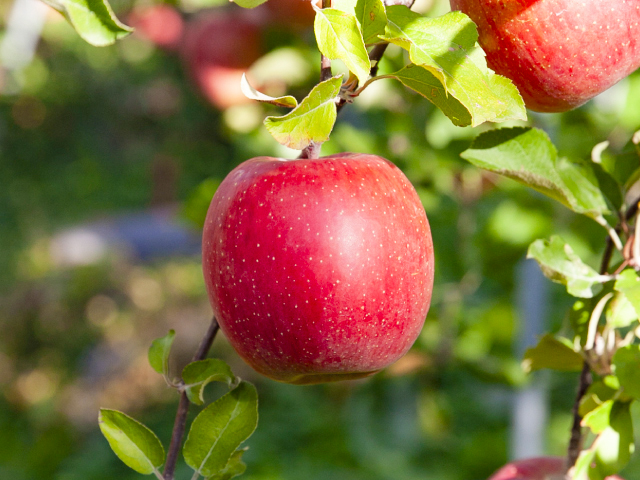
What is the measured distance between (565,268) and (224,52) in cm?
110

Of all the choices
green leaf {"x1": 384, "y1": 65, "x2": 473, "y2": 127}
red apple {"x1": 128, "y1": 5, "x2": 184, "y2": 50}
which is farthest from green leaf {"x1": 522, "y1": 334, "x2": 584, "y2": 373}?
red apple {"x1": 128, "y1": 5, "x2": 184, "y2": 50}

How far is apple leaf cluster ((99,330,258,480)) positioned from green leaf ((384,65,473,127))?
8.8 inches

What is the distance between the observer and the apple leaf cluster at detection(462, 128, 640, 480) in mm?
440

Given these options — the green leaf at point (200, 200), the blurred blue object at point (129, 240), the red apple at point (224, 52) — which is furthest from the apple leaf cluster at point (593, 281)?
the blurred blue object at point (129, 240)

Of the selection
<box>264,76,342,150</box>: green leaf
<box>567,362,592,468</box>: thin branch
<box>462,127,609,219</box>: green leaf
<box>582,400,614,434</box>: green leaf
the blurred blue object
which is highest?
<box>264,76,342,150</box>: green leaf

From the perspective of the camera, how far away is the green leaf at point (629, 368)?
0.43 meters

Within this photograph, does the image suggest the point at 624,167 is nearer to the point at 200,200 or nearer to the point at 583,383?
the point at 583,383

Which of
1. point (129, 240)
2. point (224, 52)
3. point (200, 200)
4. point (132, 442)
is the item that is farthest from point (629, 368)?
point (129, 240)

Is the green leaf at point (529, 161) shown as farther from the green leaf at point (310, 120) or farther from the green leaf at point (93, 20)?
the green leaf at point (93, 20)

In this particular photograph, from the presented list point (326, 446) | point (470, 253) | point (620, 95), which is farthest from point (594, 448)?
point (326, 446)

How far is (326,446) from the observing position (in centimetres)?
160

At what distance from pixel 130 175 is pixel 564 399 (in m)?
3.58

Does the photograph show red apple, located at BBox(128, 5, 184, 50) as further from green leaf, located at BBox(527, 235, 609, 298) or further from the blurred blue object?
the blurred blue object

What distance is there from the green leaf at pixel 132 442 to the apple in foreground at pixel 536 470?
14.2 inches
